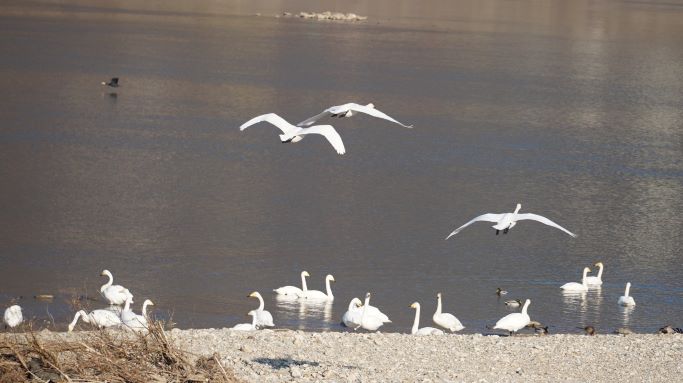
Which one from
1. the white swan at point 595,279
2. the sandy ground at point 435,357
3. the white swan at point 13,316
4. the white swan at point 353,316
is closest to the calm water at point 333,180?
the white swan at point 595,279

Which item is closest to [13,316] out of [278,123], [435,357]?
[278,123]

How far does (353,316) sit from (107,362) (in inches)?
292

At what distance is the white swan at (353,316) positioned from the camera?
56.8 feet

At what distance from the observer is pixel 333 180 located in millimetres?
29328

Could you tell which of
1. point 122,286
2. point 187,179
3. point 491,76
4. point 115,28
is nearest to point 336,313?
point 122,286

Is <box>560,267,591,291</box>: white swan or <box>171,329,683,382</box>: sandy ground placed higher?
<box>171,329,683,382</box>: sandy ground

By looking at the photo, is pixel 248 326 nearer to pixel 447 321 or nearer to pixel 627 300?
pixel 447 321

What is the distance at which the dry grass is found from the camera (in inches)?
402

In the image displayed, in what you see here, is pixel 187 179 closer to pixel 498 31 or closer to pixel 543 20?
pixel 498 31

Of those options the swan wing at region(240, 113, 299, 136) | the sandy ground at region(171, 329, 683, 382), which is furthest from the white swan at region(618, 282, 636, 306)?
the swan wing at region(240, 113, 299, 136)

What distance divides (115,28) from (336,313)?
53.9 meters

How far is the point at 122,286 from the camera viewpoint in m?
19.0

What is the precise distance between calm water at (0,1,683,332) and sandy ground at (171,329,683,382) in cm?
313

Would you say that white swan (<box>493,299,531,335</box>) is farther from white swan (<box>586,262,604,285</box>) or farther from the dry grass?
the dry grass
